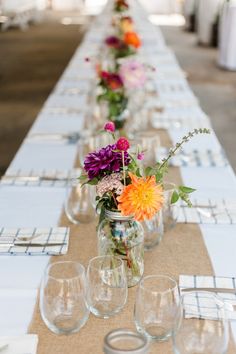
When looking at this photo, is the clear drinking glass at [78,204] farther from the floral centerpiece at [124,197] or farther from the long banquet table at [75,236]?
the floral centerpiece at [124,197]

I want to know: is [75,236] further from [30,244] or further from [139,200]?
[139,200]

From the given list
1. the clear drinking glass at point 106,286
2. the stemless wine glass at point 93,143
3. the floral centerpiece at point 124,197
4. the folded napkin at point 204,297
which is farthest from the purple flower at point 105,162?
the stemless wine glass at point 93,143

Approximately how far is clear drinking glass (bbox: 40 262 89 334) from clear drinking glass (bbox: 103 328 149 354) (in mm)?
192

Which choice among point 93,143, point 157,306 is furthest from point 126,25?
point 157,306

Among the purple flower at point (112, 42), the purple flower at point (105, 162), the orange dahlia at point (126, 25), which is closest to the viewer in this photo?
the purple flower at point (105, 162)

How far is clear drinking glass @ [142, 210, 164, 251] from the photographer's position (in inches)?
63.5

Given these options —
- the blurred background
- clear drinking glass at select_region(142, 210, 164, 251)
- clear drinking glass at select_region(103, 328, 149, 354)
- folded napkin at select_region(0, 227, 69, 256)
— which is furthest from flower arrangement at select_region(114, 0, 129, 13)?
clear drinking glass at select_region(103, 328, 149, 354)

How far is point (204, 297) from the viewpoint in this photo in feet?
3.67

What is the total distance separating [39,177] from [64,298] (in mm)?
1092

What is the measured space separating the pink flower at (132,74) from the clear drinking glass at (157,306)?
Result: 5.11 feet

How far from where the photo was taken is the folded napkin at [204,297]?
109 cm

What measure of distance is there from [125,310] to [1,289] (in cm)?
32

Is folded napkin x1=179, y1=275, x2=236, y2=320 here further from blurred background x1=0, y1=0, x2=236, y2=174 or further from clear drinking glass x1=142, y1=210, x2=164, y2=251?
blurred background x1=0, y1=0, x2=236, y2=174

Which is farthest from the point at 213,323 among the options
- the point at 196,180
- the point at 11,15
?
the point at 11,15
